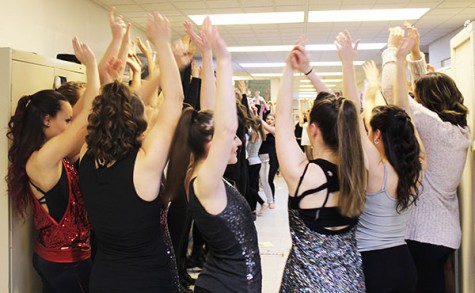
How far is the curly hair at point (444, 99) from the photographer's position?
2438 mm

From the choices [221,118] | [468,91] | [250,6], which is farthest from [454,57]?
[250,6]

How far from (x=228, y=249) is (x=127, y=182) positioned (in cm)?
48

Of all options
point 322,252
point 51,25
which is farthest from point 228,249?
point 51,25

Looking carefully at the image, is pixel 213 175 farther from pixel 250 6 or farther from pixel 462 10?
pixel 462 10

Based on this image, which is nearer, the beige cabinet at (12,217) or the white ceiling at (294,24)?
the beige cabinet at (12,217)

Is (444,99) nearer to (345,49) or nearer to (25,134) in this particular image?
(345,49)

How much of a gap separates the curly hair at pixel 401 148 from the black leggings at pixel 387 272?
0.73 feet

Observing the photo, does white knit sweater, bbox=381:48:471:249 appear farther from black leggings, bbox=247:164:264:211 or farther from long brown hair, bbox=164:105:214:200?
black leggings, bbox=247:164:264:211

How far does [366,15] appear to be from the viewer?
7.96 meters

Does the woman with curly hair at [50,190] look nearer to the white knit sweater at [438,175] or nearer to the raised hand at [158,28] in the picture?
the raised hand at [158,28]

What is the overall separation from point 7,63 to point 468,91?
2.64 metres

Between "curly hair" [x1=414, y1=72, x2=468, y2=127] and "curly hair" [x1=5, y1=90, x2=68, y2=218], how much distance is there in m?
2.04

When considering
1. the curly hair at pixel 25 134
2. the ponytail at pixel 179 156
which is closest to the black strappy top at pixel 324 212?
the ponytail at pixel 179 156

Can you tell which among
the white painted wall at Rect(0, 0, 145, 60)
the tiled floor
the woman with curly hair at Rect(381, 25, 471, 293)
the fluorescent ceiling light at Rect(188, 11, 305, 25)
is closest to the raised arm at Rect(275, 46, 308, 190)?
the woman with curly hair at Rect(381, 25, 471, 293)
